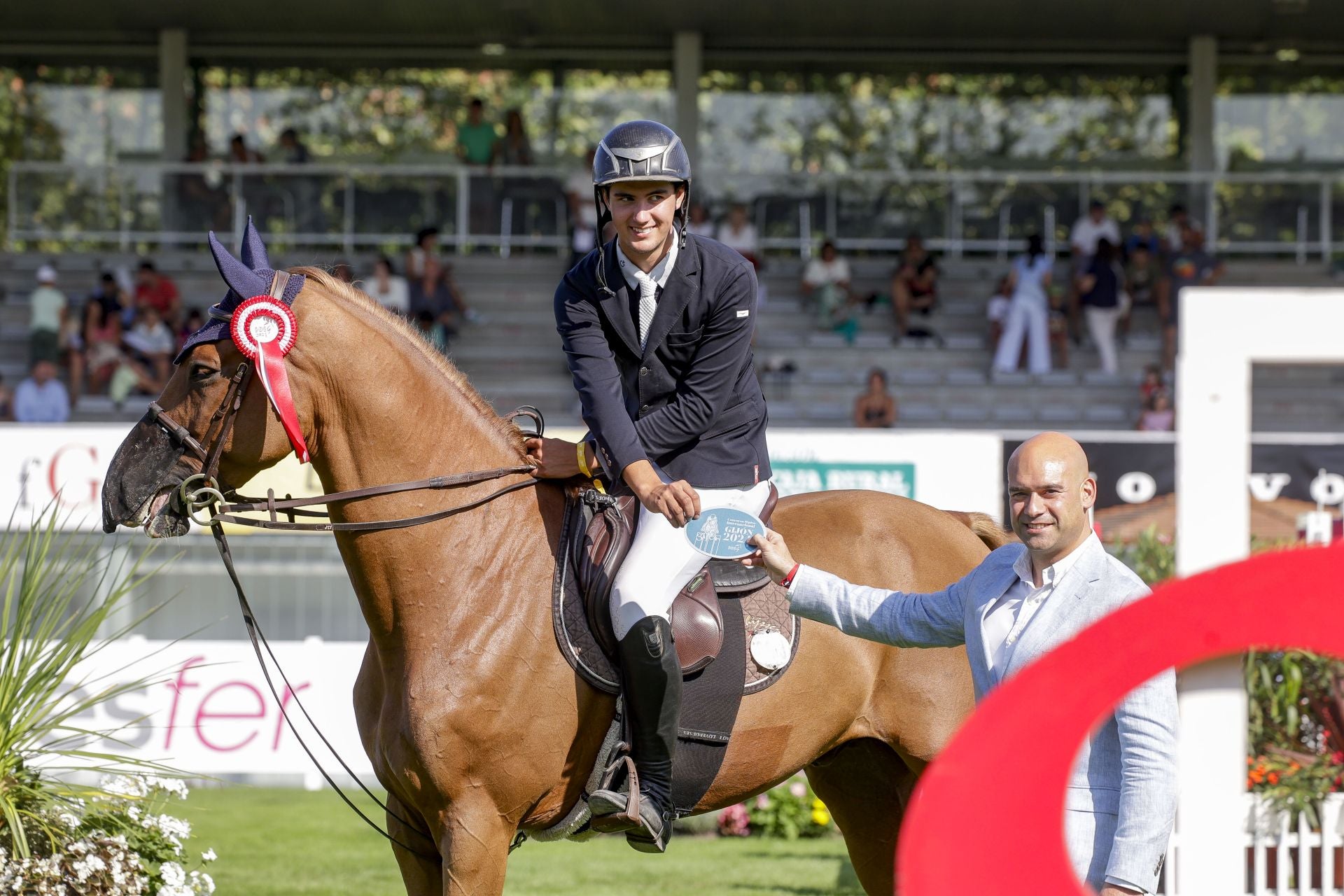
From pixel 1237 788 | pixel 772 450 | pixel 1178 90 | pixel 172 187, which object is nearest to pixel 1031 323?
pixel 1178 90

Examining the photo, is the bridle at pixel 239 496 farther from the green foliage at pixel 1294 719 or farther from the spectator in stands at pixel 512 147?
the spectator in stands at pixel 512 147

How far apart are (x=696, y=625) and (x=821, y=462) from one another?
5929 millimetres

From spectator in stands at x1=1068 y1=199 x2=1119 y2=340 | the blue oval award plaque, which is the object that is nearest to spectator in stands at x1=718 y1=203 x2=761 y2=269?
spectator in stands at x1=1068 y1=199 x2=1119 y2=340

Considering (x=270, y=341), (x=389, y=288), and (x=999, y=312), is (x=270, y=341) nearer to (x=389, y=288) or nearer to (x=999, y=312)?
(x=389, y=288)

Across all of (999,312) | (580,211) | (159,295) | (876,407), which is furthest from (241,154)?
(999,312)

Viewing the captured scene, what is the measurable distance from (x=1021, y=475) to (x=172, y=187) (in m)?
18.4

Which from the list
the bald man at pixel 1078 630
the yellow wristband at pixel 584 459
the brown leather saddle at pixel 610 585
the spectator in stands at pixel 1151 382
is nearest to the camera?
the bald man at pixel 1078 630

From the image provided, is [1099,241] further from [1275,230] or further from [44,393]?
[44,393]

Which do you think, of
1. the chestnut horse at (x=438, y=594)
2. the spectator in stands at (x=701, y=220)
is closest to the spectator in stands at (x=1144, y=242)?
the spectator in stands at (x=701, y=220)

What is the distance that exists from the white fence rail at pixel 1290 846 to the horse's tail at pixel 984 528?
236 centimetres

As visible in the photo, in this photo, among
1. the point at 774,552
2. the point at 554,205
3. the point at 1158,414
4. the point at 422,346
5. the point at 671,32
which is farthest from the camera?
the point at 671,32

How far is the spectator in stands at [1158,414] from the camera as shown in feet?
49.4

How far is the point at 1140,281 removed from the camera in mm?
18609

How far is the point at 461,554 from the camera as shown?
433 centimetres
